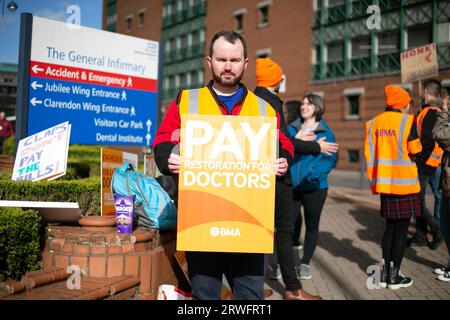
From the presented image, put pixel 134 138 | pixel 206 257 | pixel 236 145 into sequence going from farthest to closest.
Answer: pixel 134 138 → pixel 206 257 → pixel 236 145

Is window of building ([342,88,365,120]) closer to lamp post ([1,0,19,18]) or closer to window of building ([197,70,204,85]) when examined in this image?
window of building ([197,70,204,85])

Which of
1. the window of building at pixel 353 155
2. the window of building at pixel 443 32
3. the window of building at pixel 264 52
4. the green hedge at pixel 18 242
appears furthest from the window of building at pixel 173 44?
the green hedge at pixel 18 242

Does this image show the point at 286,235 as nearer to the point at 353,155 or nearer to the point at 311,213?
the point at 311,213

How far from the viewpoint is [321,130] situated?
16.3ft

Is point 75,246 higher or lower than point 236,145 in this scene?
lower

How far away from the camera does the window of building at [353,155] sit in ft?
83.9

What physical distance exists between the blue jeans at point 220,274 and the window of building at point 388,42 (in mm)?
23603

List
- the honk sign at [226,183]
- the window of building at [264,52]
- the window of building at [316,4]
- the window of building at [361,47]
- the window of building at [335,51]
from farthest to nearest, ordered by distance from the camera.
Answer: the window of building at [264,52] → the window of building at [316,4] → the window of building at [335,51] → the window of building at [361,47] → the honk sign at [226,183]

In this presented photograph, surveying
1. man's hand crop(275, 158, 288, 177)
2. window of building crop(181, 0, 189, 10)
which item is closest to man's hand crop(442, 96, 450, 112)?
man's hand crop(275, 158, 288, 177)

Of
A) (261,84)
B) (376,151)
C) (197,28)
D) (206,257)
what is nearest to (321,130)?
(376,151)

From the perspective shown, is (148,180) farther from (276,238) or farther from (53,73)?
(53,73)

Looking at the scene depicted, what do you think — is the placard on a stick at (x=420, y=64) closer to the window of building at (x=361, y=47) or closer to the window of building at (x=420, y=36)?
the window of building at (x=420, y=36)

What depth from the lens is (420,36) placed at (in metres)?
22.7

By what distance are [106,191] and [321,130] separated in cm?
237
